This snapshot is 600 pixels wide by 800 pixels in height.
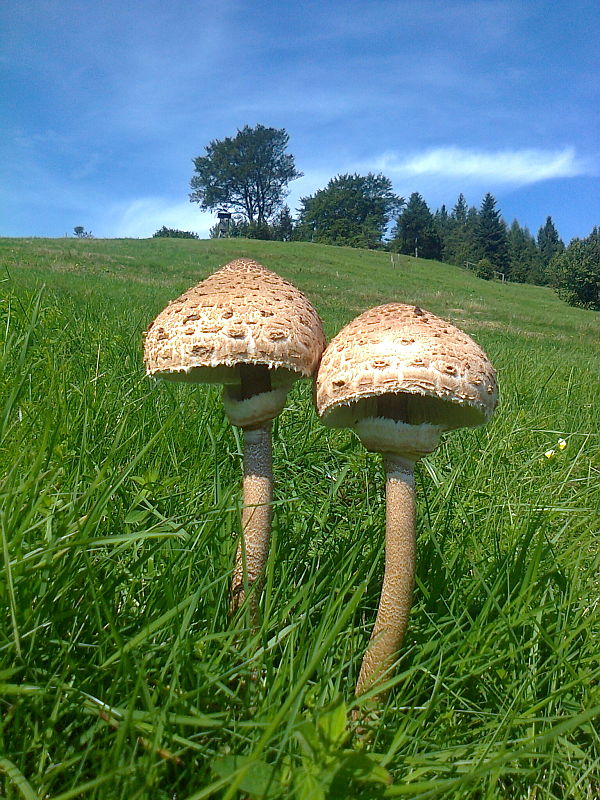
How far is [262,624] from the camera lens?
61.6 inches

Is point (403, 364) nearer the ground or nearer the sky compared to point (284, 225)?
nearer the ground

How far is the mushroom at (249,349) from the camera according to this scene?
1.54m

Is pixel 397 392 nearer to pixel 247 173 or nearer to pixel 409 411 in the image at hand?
pixel 409 411

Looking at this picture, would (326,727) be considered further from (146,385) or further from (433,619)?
(146,385)

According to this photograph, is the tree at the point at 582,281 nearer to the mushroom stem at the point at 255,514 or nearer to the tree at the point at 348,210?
the tree at the point at 348,210

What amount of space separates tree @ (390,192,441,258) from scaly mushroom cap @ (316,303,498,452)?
8062 centimetres

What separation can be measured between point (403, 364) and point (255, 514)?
70 cm

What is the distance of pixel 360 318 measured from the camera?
Answer: 174 cm

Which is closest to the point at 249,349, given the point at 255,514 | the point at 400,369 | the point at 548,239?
the point at 400,369

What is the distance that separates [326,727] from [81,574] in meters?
0.70

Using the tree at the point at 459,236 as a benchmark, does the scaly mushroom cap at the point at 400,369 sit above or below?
below

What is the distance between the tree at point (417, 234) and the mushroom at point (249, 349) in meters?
80.6

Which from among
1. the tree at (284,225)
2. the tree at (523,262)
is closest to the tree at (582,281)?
the tree at (523,262)

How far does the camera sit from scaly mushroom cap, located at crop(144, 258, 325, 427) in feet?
5.06
